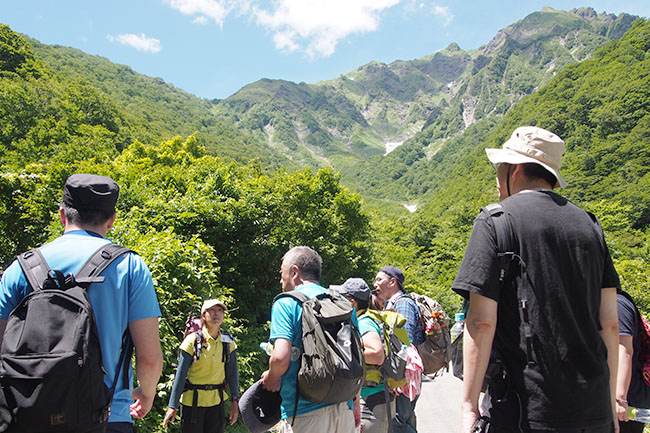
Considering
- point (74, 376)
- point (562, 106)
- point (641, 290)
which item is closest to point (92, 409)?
point (74, 376)

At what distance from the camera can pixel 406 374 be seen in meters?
4.14

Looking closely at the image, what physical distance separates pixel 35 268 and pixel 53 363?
0.54 metres

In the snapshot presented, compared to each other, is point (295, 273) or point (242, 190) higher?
point (242, 190)

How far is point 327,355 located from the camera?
8.88ft

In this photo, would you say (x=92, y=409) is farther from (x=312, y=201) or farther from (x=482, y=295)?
(x=312, y=201)

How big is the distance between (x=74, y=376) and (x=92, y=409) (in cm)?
18

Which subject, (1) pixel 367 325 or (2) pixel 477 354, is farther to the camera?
(1) pixel 367 325

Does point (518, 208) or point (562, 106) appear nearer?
point (518, 208)

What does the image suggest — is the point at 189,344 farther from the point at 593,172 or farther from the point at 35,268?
the point at 593,172

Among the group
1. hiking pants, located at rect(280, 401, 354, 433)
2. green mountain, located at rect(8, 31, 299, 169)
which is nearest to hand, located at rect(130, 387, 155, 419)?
hiking pants, located at rect(280, 401, 354, 433)

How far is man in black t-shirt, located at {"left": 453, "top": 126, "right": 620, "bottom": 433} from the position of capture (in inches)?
72.1

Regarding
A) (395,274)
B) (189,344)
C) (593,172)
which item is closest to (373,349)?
(395,274)

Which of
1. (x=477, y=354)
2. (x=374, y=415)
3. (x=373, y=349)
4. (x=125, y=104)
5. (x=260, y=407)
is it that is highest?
(x=125, y=104)

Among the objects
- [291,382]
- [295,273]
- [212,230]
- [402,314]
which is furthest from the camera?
[212,230]
